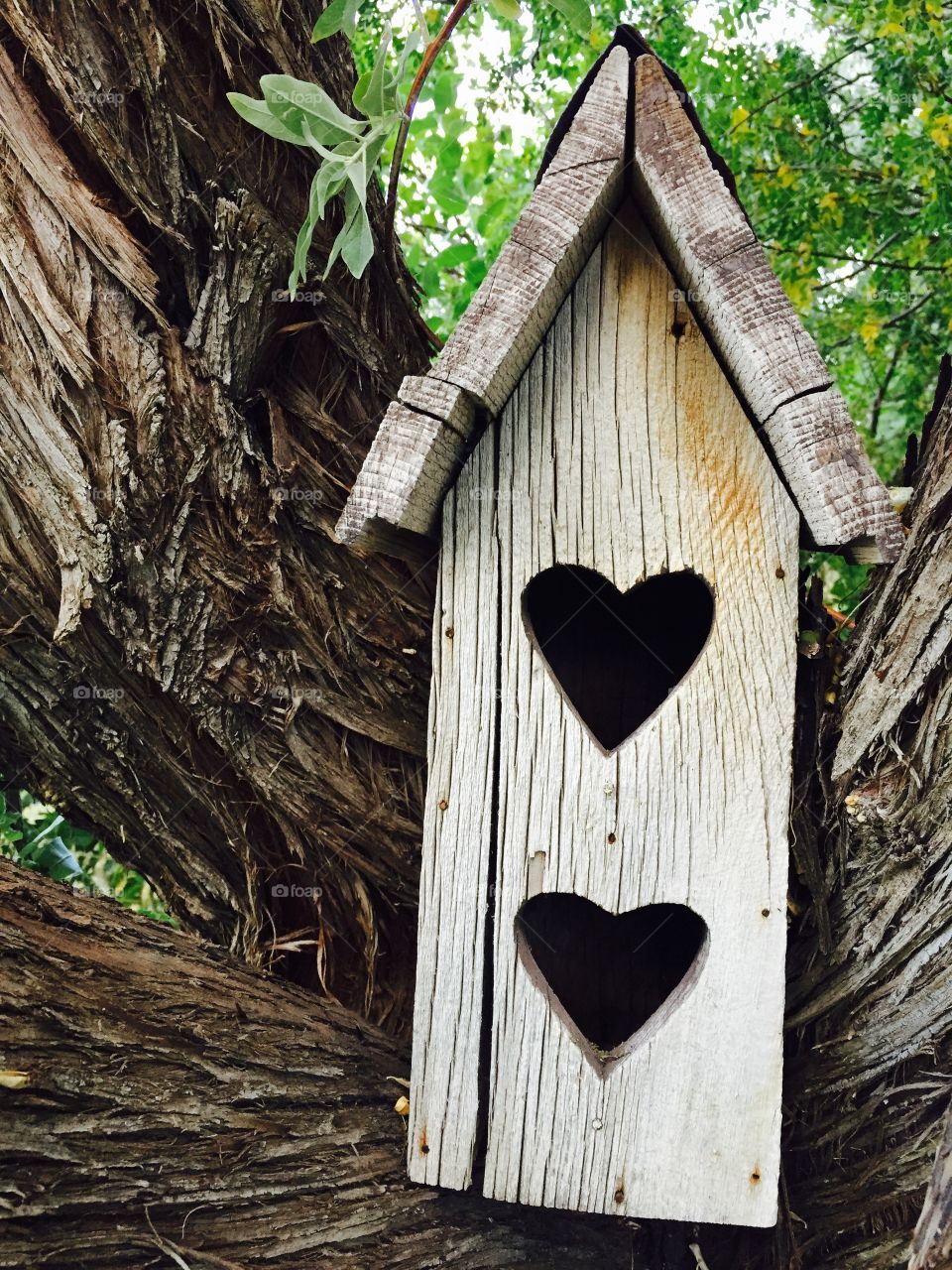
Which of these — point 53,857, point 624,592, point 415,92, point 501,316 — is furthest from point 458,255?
point 53,857

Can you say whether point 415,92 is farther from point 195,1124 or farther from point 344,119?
point 195,1124

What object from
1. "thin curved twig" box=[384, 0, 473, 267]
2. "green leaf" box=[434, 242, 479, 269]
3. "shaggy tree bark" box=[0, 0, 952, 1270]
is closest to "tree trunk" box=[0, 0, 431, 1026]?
"shaggy tree bark" box=[0, 0, 952, 1270]

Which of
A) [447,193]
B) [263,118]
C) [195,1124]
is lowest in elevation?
[195,1124]

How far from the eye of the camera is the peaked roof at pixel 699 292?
1704 millimetres

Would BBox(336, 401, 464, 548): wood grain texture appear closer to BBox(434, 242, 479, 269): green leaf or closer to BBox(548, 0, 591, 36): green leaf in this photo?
BBox(548, 0, 591, 36): green leaf

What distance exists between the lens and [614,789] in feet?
5.94

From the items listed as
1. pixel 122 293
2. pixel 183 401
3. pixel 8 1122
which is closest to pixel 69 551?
pixel 183 401

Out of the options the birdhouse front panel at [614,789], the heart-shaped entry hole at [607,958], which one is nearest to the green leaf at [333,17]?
the birdhouse front panel at [614,789]

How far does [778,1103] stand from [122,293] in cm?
176

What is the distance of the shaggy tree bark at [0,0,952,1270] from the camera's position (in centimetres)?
177

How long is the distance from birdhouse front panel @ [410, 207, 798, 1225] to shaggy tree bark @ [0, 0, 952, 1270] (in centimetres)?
20

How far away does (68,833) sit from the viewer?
336cm

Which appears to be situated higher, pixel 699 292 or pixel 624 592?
pixel 699 292

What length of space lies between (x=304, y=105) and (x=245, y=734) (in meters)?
1.08
